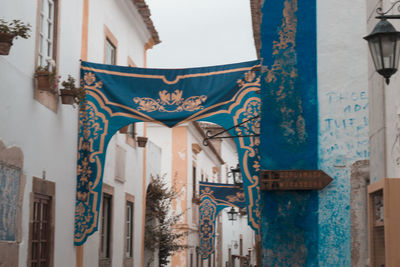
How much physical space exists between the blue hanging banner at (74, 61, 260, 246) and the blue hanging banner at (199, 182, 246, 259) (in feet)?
36.2

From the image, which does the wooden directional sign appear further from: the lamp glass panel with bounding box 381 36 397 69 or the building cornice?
the building cornice

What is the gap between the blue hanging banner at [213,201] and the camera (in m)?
22.0

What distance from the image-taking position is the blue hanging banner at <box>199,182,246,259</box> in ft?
72.0

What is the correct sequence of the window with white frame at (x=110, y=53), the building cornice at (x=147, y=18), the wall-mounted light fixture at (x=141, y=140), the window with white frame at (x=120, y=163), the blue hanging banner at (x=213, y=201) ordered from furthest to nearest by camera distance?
1. the blue hanging banner at (x=213, y=201)
2. the wall-mounted light fixture at (x=141, y=140)
3. the building cornice at (x=147, y=18)
4. the window with white frame at (x=120, y=163)
5. the window with white frame at (x=110, y=53)

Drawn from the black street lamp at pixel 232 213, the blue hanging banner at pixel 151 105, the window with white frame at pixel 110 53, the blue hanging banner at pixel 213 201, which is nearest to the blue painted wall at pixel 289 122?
the blue hanging banner at pixel 151 105

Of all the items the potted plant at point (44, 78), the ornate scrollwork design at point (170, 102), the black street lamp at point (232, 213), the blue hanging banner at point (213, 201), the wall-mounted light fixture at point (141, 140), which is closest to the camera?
the potted plant at point (44, 78)

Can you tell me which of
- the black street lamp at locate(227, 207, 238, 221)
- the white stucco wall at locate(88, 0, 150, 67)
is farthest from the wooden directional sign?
the black street lamp at locate(227, 207, 238, 221)

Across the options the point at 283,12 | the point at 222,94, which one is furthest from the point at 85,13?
the point at 283,12

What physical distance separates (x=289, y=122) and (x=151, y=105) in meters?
2.57

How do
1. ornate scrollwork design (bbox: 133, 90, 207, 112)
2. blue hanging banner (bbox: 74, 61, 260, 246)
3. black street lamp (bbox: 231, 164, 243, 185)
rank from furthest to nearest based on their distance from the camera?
black street lamp (bbox: 231, 164, 243, 185)
ornate scrollwork design (bbox: 133, 90, 207, 112)
blue hanging banner (bbox: 74, 61, 260, 246)

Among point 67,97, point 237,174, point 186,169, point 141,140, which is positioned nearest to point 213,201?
point 186,169

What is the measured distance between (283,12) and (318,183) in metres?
2.60

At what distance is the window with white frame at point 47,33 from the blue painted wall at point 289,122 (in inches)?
128

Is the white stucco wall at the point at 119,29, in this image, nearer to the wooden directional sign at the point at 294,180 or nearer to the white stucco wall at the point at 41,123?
the white stucco wall at the point at 41,123
